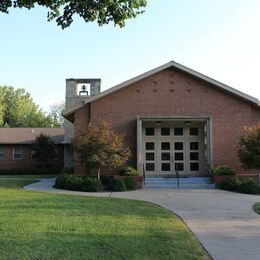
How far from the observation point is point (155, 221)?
10.9 m

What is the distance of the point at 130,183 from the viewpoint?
21.6 m

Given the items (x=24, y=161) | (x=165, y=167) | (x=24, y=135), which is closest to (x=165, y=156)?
(x=165, y=167)

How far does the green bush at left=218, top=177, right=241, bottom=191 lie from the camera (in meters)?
20.8

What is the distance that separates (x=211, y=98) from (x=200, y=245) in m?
17.7

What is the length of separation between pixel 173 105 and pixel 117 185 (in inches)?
271

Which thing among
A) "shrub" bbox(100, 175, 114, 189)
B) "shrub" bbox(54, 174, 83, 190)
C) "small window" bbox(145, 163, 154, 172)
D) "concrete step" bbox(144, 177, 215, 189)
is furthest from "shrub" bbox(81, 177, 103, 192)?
"small window" bbox(145, 163, 154, 172)

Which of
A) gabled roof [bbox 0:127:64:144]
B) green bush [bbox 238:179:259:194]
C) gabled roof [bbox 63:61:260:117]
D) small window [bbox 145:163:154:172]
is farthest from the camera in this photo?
gabled roof [bbox 0:127:64:144]

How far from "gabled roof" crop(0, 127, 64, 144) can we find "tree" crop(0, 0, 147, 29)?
111ft

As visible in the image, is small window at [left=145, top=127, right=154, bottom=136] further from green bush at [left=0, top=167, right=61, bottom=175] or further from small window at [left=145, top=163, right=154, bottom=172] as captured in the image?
green bush at [left=0, top=167, right=61, bottom=175]

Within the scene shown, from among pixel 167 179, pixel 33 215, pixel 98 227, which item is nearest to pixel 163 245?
pixel 98 227

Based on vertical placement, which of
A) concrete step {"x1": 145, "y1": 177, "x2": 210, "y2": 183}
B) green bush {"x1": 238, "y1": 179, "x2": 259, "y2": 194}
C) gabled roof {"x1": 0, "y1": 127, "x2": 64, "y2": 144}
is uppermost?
gabled roof {"x1": 0, "y1": 127, "x2": 64, "y2": 144}

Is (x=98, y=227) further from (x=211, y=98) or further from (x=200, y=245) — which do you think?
(x=211, y=98)

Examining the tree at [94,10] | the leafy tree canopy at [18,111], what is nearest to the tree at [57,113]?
the leafy tree canopy at [18,111]

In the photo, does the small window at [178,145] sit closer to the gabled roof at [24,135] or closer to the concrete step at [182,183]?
the concrete step at [182,183]
